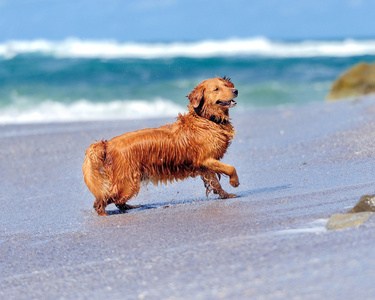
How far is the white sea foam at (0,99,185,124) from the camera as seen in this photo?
16000mm

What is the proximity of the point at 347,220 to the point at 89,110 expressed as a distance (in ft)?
48.4

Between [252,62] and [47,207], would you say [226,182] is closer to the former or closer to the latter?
[47,207]

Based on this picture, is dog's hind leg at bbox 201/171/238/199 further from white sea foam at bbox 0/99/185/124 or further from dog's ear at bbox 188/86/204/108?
white sea foam at bbox 0/99/185/124

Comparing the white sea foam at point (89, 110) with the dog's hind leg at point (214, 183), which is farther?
the white sea foam at point (89, 110)

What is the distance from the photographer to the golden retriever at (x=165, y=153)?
→ 5.43 metres

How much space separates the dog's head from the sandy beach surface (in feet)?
2.56

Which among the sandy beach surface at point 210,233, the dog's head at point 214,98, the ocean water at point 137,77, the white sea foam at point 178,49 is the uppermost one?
the white sea foam at point 178,49

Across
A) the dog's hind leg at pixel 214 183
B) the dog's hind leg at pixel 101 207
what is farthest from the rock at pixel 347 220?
the dog's hind leg at pixel 101 207

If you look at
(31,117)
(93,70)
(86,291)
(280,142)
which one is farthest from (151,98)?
(86,291)

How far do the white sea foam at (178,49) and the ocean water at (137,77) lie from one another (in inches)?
2.7

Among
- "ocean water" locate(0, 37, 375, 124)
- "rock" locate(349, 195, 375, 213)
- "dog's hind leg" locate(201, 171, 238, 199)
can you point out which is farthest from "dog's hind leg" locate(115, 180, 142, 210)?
"ocean water" locate(0, 37, 375, 124)

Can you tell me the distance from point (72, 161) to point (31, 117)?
25.6 ft

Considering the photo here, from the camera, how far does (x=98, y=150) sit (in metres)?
5.47

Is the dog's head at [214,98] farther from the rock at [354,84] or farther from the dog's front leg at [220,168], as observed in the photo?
the rock at [354,84]
